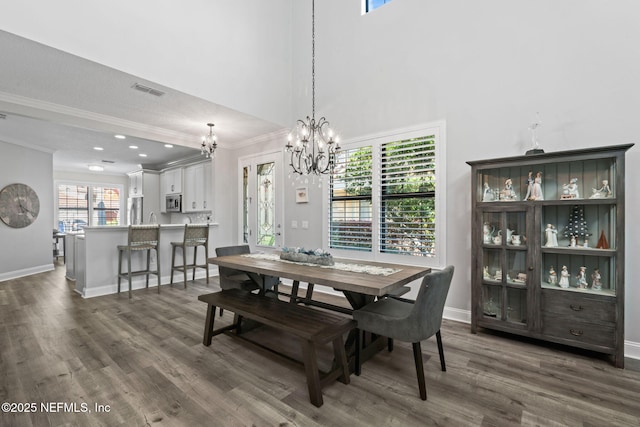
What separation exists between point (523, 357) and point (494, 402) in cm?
87

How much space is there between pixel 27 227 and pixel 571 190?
892 centimetres

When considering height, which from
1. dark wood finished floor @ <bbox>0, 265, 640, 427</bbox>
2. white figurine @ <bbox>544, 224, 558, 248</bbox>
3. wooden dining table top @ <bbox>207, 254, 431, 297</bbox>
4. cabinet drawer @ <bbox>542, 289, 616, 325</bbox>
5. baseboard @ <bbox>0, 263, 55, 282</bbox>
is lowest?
dark wood finished floor @ <bbox>0, 265, 640, 427</bbox>

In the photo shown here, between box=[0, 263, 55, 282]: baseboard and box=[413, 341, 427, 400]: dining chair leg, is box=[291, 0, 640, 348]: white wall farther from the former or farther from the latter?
box=[0, 263, 55, 282]: baseboard

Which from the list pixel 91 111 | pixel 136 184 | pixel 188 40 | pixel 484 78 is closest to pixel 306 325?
pixel 484 78

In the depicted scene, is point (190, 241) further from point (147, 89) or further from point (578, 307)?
point (578, 307)

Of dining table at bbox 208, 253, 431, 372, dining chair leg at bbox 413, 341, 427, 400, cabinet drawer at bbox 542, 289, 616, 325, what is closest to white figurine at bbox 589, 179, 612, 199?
cabinet drawer at bbox 542, 289, 616, 325

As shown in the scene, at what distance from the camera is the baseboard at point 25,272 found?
18.1 ft

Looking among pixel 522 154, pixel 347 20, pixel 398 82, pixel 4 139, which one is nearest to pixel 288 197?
pixel 398 82

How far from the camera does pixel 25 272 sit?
593 cm

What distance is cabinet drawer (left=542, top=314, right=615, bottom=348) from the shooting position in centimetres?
241

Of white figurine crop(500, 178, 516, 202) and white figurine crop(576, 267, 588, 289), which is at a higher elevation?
white figurine crop(500, 178, 516, 202)

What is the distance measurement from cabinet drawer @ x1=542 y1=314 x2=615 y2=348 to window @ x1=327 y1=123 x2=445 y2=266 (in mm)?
1143

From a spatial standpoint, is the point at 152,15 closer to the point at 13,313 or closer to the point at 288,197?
the point at 288,197

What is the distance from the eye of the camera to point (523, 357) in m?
2.53
